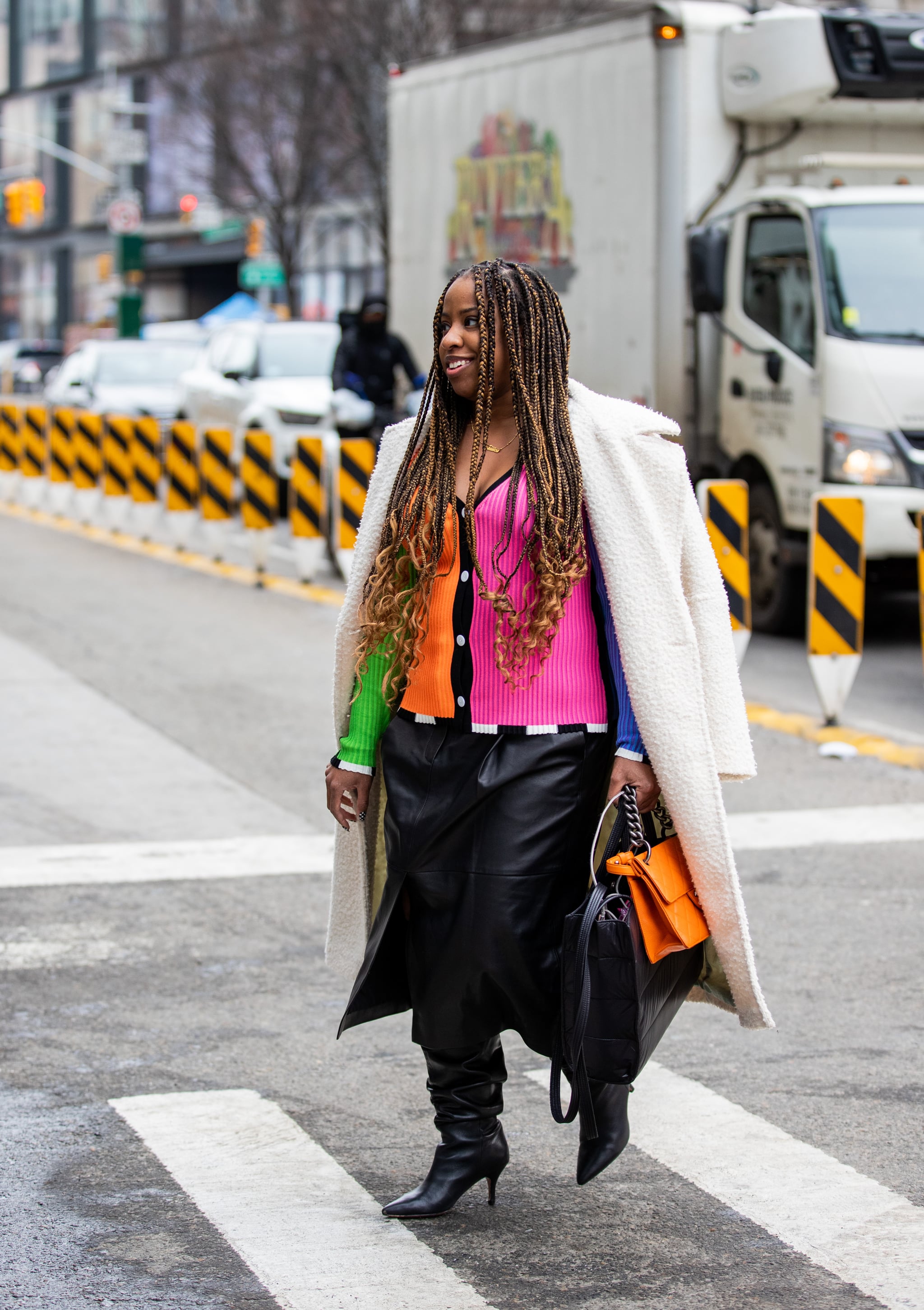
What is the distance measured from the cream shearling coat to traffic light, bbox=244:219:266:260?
39.0 metres

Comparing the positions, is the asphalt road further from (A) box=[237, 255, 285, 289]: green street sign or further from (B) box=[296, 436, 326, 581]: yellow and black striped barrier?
(A) box=[237, 255, 285, 289]: green street sign

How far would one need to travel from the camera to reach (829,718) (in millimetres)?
9234

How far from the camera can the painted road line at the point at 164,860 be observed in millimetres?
6512

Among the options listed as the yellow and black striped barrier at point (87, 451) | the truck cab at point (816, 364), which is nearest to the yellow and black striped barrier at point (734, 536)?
the truck cab at point (816, 364)

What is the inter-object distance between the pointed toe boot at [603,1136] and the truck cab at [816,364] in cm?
763

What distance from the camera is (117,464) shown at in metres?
17.8

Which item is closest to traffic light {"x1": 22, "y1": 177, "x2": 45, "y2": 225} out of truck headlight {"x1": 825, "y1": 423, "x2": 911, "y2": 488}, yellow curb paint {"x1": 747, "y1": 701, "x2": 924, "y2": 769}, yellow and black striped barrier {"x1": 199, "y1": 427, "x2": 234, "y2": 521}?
yellow and black striped barrier {"x1": 199, "y1": 427, "x2": 234, "y2": 521}

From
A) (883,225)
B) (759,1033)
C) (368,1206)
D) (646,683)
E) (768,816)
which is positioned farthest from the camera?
(883,225)

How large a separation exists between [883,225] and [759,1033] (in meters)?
7.62

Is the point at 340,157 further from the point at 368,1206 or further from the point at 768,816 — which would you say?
the point at 368,1206

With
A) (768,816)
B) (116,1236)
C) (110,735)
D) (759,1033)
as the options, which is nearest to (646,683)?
(116,1236)

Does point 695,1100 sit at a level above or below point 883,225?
below

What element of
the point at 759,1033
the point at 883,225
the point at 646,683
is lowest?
the point at 759,1033

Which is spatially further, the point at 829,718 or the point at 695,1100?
the point at 829,718
